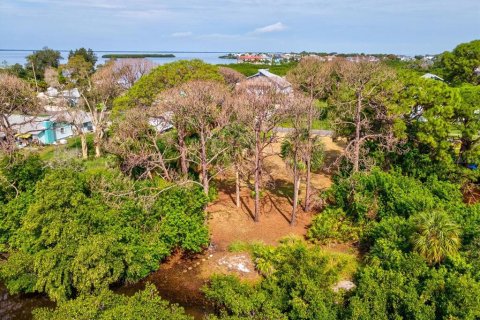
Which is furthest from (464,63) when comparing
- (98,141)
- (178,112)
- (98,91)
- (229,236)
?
(98,91)

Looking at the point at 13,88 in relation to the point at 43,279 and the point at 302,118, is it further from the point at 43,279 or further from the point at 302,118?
the point at 302,118

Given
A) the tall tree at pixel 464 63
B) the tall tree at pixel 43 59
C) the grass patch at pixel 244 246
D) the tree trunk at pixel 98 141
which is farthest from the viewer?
the tall tree at pixel 43 59

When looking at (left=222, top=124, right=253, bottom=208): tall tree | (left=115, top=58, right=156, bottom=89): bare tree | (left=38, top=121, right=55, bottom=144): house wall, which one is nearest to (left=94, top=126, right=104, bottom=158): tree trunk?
(left=38, top=121, right=55, bottom=144): house wall

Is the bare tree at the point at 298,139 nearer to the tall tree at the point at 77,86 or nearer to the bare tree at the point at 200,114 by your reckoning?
the bare tree at the point at 200,114

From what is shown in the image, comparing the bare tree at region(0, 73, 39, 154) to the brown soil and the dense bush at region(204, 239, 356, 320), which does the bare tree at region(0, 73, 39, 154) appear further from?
the brown soil

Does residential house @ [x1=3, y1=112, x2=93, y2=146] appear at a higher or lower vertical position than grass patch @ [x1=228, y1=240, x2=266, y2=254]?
higher

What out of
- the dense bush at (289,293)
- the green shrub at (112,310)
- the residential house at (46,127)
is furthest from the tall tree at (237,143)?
the residential house at (46,127)

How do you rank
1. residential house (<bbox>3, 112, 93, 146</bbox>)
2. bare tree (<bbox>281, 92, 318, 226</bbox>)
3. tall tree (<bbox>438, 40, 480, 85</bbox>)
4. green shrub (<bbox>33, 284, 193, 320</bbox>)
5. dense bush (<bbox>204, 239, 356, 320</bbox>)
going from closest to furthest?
1. green shrub (<bbox>33, 284, 193, 320</bbox>)
2. dense bush (<bbox>204, 239, 356, 320</bbox>)
3. bare tree (<bbox>281, 92, 318, 226</bbox>)
4. tall tree (<bbox>438, 40, 480, 85</bbox>)
5. residential house (<bbox>3, 112, 93, 146</bbox>)
